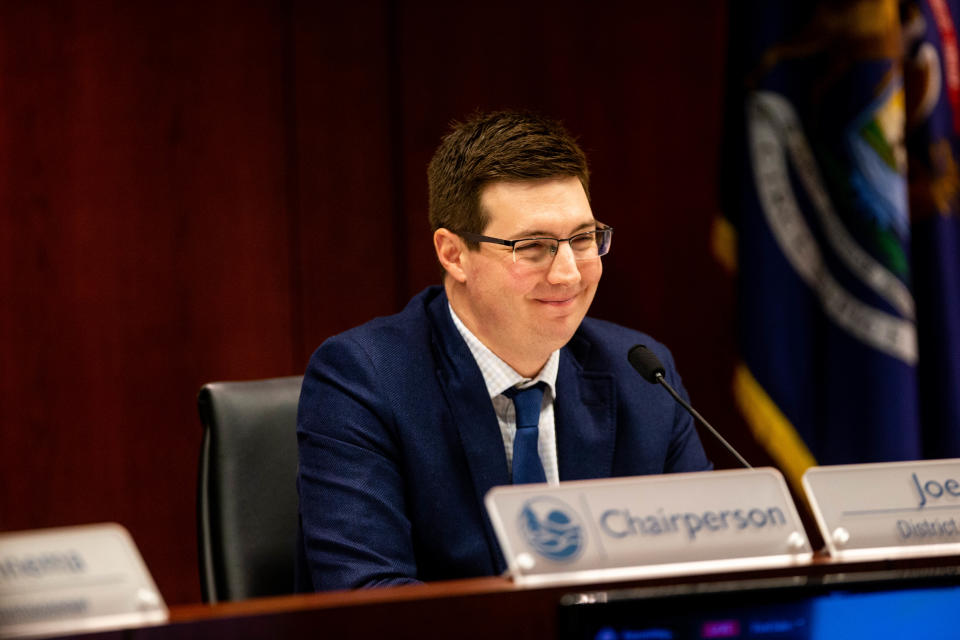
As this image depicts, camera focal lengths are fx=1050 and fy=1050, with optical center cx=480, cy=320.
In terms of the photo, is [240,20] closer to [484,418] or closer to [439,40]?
[439,40]

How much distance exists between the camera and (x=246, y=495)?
1.77 m

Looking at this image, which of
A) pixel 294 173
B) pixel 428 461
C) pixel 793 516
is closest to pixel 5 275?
pixel 294 173

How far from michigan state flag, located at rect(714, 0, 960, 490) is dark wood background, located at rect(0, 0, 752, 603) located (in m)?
0.34

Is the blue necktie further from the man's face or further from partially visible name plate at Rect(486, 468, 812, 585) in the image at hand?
partially visible name plate at Rect(486, 468, 812, 585)

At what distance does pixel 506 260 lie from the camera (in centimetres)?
169

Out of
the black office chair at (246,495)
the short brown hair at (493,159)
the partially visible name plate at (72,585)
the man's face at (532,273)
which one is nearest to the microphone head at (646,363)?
the man's face at (532,273)

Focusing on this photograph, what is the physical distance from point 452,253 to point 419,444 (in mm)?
340

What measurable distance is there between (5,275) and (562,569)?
2363 mm

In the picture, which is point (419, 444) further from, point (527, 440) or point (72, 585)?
point (72, 585)

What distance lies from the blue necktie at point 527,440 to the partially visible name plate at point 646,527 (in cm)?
65

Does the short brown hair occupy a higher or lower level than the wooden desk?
higher

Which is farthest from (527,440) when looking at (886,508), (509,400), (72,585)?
(72,585)

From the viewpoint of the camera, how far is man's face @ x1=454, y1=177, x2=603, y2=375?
1.68 meters

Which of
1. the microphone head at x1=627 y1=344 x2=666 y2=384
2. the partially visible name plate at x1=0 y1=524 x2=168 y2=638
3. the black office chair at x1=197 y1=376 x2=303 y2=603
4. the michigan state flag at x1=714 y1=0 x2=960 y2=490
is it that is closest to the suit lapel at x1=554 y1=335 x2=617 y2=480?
the microphone head at x1=627 y1=344 x2=666 y2=384
